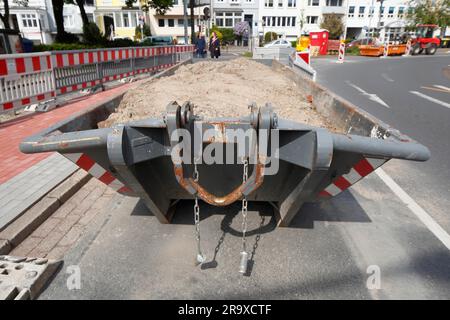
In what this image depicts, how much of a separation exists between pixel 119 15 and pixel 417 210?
5963cm

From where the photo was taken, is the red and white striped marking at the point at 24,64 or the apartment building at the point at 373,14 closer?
the red and white striped marking at the point at 24,64

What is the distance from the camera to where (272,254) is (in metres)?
3.02

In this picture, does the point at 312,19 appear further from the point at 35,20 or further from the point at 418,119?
the point at 418,119

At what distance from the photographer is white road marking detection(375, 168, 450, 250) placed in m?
3.35

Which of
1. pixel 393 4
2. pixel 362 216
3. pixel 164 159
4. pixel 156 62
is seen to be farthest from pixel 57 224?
pixel 393 4

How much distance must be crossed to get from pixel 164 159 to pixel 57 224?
157 cm

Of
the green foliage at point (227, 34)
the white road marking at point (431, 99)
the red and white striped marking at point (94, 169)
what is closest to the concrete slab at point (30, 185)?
the red and white striped marking at point (94, 169)

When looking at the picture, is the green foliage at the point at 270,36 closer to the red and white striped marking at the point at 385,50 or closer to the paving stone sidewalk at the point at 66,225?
the red and white striped marking at the point at 385,50

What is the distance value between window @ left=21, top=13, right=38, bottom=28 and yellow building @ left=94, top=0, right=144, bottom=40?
9.23 meters

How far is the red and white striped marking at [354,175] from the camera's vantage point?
8.75 ft

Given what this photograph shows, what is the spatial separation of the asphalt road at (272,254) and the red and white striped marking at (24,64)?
4.82 m

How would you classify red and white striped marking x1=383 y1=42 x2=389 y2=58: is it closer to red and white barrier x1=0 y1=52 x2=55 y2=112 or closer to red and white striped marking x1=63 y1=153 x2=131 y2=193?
red and white barrier x1=0 y1=52 x2=55 y2=112

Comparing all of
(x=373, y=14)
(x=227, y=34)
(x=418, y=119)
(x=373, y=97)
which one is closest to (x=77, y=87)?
(x=418, y=119)

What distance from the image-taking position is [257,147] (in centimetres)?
251
